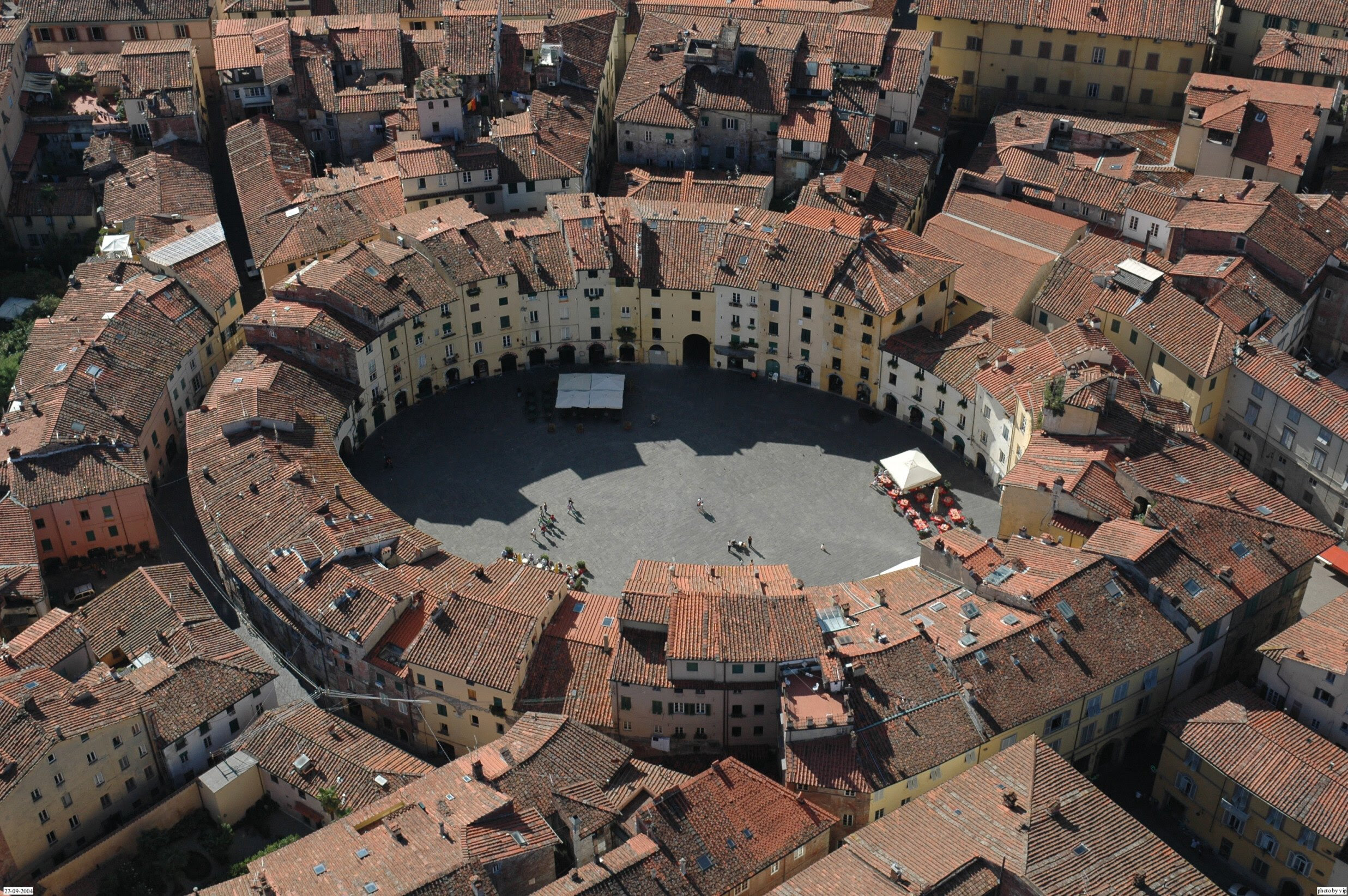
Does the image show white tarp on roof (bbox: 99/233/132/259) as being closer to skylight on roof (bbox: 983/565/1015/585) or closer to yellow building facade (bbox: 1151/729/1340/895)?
skylight on roof (bbox: 983/565/1015/585)

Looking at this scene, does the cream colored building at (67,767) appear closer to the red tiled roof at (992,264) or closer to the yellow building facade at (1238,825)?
the yellow building facade at (1238,825)

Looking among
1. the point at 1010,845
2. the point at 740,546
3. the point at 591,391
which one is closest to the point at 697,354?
the point at 591,391

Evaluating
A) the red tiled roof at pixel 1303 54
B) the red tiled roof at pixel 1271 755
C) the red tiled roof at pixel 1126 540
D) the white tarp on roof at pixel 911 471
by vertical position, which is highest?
the red tiled roof at pixel 1303 54

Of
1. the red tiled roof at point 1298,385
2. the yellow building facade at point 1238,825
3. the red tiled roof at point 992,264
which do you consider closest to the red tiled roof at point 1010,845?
the yellow building facade at point 1238,825

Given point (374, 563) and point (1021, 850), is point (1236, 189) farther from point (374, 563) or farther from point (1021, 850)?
point (374, 563)

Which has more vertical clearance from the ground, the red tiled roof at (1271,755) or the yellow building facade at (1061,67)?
the yellow building facade at (1061,67)
